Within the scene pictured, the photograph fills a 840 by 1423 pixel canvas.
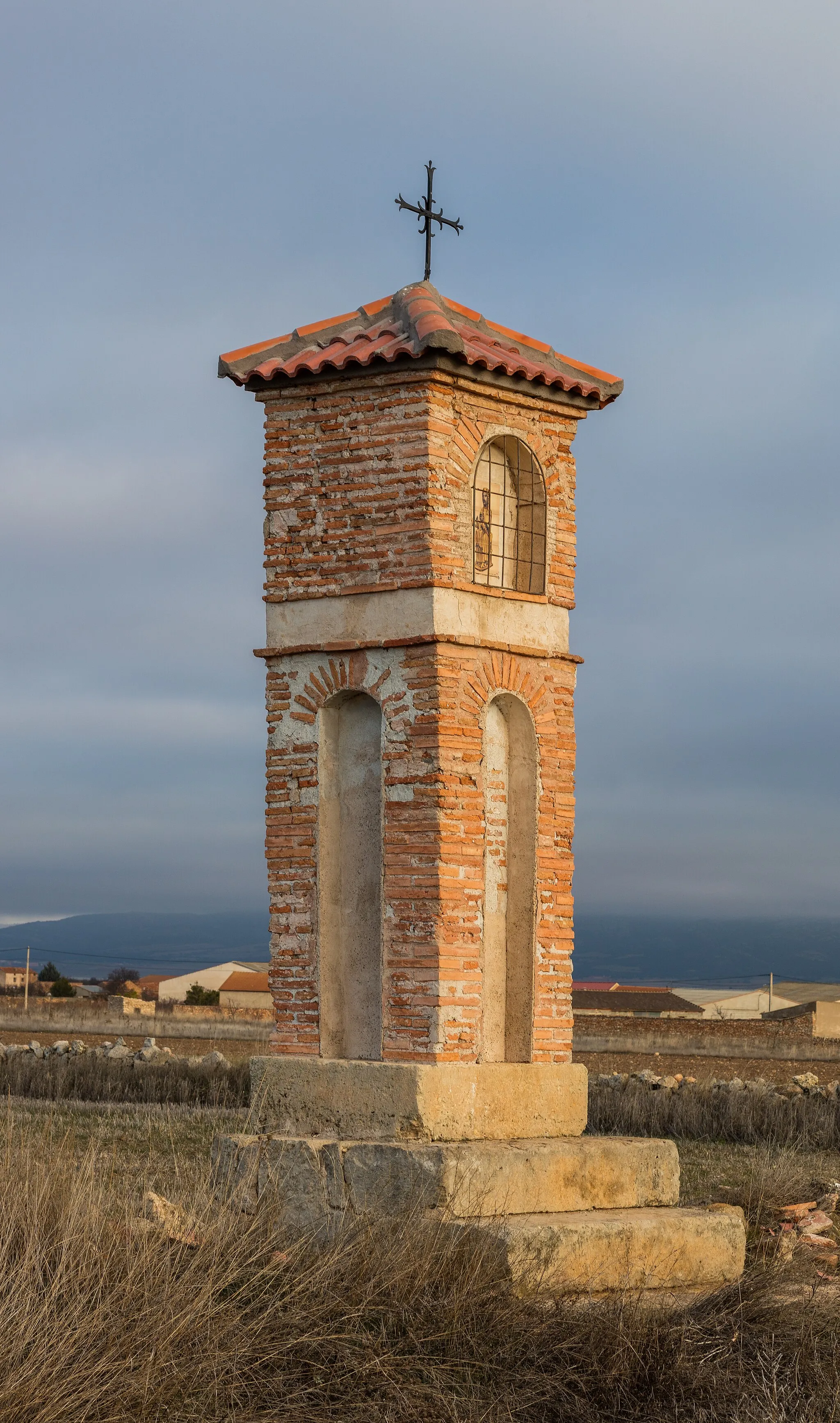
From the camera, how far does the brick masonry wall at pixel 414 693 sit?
9.25 metres

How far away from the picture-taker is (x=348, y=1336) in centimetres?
736

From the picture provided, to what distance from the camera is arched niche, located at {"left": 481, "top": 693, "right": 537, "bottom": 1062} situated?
32.0 feet

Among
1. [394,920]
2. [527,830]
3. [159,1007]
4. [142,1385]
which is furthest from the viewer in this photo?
[159,1007]

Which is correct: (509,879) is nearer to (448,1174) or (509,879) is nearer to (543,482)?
(448,1174)

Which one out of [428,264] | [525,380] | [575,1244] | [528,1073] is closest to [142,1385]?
[575,1244]

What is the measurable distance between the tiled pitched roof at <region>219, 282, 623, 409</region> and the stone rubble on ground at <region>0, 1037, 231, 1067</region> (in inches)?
582

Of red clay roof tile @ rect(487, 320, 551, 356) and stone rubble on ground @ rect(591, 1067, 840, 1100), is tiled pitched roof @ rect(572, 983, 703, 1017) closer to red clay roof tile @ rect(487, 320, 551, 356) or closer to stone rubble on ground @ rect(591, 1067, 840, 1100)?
stone rubble on ground @ rect(591, 1067, 840, 1100)

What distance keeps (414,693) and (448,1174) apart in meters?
2.75

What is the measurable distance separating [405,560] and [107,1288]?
437cm

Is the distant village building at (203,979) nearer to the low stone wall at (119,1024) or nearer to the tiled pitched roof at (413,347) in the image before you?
the low stone wall at (119,1024)

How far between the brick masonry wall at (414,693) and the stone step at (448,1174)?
60cm

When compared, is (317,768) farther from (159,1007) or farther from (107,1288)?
(159,1007)

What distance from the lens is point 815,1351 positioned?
7.66 meters

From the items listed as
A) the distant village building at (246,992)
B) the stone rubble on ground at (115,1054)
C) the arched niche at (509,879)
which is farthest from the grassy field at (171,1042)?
the distant village building at (246,992)
